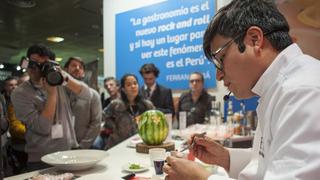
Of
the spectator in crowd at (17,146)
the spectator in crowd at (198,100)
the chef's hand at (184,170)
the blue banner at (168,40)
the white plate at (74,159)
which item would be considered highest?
the blue banner at (168,40)

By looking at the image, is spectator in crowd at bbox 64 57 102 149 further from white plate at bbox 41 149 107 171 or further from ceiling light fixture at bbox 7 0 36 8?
ceiling light fixture at bbox 7 0 36 8

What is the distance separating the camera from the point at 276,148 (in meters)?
0.73

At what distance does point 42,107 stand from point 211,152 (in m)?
1.41

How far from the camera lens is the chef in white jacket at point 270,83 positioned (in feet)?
2.21

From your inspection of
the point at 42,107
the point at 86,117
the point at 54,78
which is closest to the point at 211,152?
the point at 54,78

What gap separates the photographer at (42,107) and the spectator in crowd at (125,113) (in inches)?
26.7

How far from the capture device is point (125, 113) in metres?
2.95

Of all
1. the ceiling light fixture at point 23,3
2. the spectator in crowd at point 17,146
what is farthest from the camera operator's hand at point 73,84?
the ceiling light fixture at point 23,3

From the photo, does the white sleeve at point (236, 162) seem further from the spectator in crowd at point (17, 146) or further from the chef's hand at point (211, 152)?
the spectator in crowd at point (17, 146)

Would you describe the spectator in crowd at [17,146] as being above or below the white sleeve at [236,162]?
below

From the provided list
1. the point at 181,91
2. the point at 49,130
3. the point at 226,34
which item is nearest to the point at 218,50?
the point at 226,34

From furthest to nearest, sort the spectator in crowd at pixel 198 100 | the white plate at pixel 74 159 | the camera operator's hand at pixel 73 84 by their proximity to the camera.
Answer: the spectator in crowd at pixel 198 100 < the camera operator's hand at pixel 73 84 < the white plate at pixel 74 159

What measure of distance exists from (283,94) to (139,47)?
403 centimetres

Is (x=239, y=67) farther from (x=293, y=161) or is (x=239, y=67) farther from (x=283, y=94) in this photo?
(x=293, y=161)
